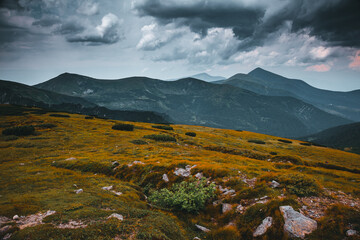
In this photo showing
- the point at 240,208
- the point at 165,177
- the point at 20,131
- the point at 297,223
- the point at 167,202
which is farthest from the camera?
the point at 20,131

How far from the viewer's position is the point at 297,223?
27.7 ft

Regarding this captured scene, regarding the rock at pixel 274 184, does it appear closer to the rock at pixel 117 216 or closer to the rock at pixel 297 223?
the rock at pixel 297 223

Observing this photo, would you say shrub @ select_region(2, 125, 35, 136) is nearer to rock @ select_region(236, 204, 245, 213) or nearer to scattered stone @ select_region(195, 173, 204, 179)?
scattered stone @ select_region(195, 173, 204, 179)

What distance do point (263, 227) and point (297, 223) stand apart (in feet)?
5.24

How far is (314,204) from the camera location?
9945 millimetres

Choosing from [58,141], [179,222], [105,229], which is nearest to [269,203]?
[179,222]

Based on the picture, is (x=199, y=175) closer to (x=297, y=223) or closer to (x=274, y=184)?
(x=274, y=184)

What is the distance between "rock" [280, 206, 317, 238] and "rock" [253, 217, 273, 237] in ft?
2.47

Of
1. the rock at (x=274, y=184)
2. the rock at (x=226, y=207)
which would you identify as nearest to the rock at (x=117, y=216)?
the rock at (x=226, y=207)

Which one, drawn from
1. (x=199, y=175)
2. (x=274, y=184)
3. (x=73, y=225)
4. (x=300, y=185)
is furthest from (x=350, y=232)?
(x=73, y=225)

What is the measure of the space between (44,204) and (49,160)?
14.0 m

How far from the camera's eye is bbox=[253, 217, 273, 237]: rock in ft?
28.8

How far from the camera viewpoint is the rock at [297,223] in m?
8.13

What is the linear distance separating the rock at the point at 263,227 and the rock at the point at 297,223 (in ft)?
2.47
